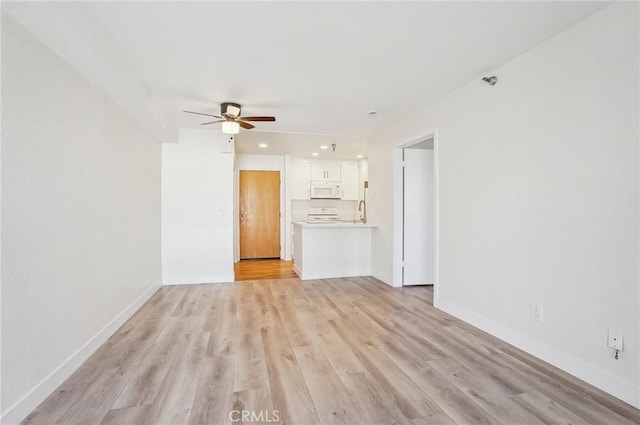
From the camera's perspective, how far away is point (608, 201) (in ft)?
5.81

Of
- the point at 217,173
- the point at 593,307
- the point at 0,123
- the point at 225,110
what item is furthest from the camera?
the point at 217,173

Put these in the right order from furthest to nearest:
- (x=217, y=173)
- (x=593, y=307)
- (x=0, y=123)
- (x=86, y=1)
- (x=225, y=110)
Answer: (x=217, y=173)
(x=225, y=110)
(x=593, y=307)
(x=86, y=1)
(x=0, y=123)

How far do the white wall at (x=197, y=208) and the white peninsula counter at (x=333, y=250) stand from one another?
118cm

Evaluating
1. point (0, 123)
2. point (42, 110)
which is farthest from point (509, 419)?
point (42, 110)

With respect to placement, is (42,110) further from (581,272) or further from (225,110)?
(581,272)

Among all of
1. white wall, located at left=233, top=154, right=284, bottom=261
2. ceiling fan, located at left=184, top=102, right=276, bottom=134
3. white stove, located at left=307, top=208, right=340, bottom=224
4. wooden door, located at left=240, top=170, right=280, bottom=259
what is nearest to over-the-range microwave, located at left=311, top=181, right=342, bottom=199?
white stove, located at left=307, top=208, right=340, bottom=224

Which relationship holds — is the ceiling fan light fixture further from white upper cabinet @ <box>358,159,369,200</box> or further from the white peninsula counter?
white upper cabinet @ <box>358,159,369,200</box>

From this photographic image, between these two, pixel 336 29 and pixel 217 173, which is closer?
pixel 336 29

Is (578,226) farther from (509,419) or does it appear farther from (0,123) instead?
(0,123)

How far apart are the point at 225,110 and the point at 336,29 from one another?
181 centimetres

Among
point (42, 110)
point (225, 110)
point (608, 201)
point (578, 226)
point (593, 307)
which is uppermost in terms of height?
point (225, 110)

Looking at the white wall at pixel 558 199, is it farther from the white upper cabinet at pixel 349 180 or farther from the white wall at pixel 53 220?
the white upper cabinet at pixel 349 180

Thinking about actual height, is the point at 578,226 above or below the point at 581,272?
above

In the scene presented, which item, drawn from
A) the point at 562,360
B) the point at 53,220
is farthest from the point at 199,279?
the point at 562,360
